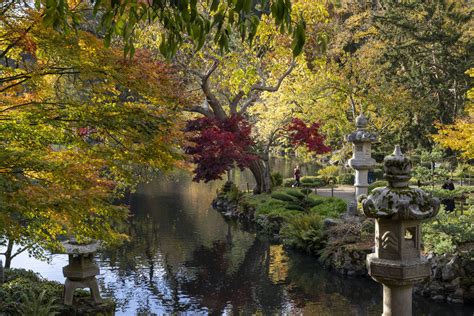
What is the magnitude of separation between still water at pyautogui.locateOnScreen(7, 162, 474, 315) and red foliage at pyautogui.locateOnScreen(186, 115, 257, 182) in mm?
2831

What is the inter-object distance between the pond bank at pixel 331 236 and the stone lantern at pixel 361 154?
1458mm

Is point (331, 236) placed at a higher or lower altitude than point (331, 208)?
lower

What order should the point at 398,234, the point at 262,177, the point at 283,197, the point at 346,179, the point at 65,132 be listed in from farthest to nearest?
the point at 346,179, the point at 262,177, the point at 283,197, the point at 65,132, the point at 398,234

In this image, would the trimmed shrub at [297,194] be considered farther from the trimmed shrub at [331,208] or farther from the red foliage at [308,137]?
the red foliage at [308,137]

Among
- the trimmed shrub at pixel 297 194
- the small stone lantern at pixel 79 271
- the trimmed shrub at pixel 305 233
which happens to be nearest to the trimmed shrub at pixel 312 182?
the trimmed shrub at pixel 297 194

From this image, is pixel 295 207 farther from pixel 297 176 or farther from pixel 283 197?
pixel 297 176

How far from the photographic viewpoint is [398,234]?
6.16m

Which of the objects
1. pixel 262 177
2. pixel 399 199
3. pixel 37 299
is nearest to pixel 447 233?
pixel 399 199

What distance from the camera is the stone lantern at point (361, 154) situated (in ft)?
65.8

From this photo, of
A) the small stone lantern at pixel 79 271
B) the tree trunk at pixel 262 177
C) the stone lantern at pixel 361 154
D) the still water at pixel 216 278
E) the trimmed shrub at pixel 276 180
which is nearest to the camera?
the small stone lantern at pixel 79 271

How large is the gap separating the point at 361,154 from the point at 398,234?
14683mm

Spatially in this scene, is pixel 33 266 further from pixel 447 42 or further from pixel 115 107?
pixel 447 42

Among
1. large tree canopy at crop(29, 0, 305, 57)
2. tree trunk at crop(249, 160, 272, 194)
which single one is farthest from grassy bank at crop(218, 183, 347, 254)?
large tree canopy at crop(29, 0, 305, 57)

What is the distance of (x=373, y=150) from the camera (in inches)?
1377
